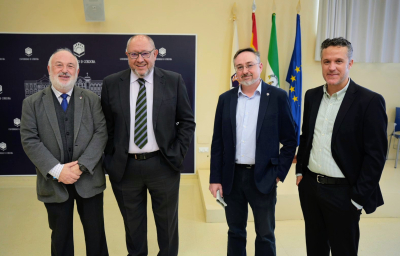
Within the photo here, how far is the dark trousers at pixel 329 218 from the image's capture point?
64.4 inches

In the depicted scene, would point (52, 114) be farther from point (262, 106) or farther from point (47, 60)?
point (47, 60)

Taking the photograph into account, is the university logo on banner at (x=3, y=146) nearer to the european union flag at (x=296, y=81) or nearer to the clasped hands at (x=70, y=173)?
the clasped hands at (x=70, y=173)

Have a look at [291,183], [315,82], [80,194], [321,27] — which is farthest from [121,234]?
[321,27]

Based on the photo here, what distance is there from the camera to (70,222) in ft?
6.42

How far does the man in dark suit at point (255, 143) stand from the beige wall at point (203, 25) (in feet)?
7.98

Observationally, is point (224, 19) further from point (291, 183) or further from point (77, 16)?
point (291, 183)

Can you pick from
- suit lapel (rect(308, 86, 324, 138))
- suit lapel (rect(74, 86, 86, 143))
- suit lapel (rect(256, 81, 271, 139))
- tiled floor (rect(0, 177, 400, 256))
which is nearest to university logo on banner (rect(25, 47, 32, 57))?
tiled floor (rect(0, 177, 400, 256))

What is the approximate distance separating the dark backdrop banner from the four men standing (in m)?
2.31

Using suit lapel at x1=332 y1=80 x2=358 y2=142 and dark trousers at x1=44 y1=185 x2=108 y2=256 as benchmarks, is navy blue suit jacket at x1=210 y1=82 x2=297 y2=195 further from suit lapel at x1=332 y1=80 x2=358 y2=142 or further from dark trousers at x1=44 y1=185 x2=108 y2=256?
dark trousers at x1=44 y1=185 x2=108 y2=256

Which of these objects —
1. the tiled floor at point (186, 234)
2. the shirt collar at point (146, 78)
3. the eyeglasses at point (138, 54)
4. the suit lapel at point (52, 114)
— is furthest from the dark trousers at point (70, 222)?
the eyeglasses at point (138, 54)

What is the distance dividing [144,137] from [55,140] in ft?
1.91

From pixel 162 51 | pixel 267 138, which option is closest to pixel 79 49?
pixel 162 51

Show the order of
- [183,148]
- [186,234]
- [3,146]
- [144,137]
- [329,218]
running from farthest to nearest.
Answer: [3,146] → [186,234] → [183,148] → [144,137] → [329,218]

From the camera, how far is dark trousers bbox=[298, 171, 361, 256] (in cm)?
164
